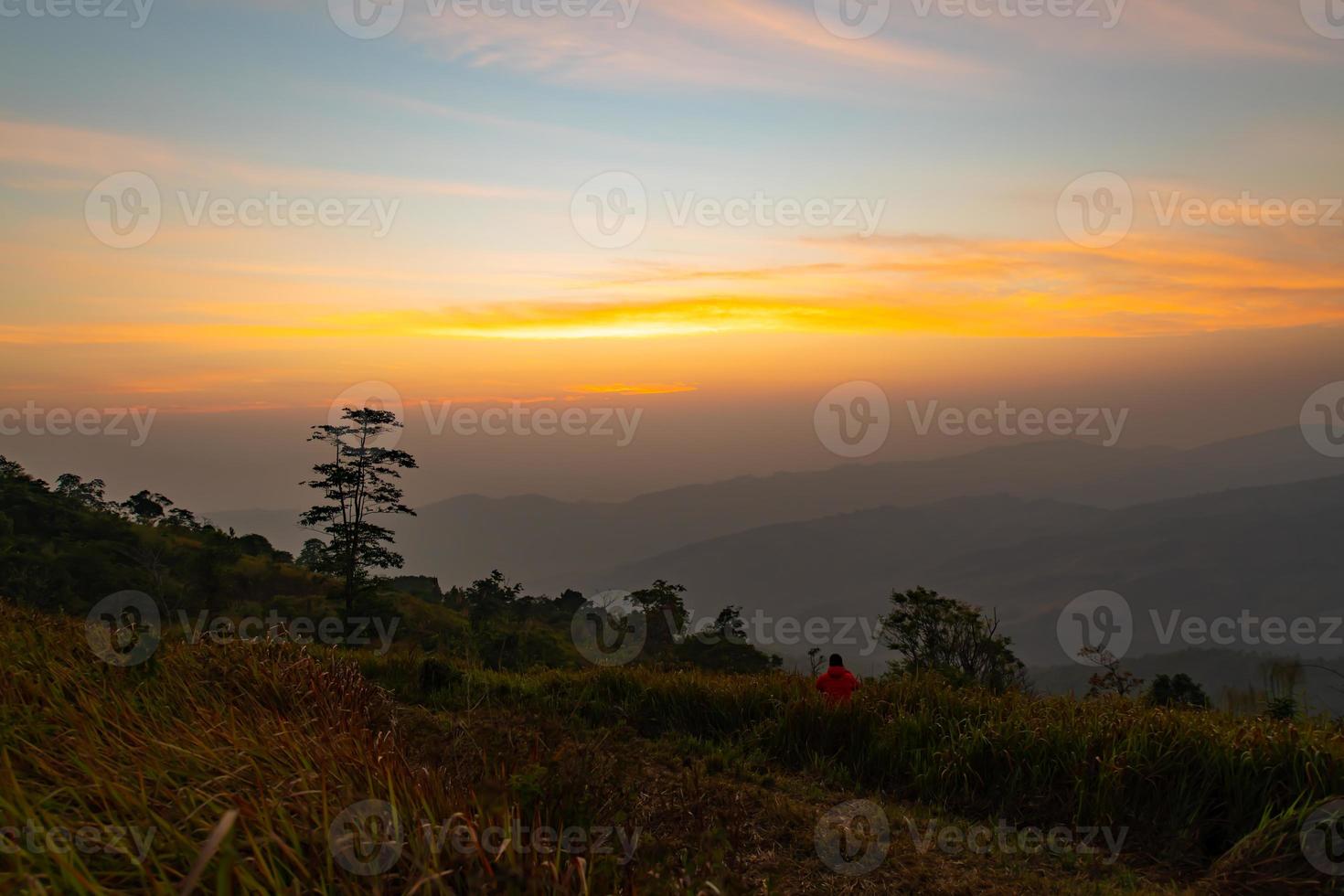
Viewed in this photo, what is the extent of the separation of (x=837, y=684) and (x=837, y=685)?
1 cm

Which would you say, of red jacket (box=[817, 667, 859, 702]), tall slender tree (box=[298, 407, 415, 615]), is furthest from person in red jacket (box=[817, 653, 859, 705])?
tall slender tree (box=[298, 407, 415, 615])

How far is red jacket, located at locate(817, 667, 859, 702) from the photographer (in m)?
8.69

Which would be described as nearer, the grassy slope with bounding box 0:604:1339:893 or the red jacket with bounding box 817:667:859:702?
the grassy slope with bounding box 0:604:1339:893

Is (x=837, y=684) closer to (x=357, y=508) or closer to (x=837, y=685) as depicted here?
(x=837, y=685)

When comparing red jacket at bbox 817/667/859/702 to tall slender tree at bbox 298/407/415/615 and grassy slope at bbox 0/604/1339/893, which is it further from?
tall slender tree at bbox 298/407/415/615

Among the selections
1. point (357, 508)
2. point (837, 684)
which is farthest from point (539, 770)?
point (357, 508)

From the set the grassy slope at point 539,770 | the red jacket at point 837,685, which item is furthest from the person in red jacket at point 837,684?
the grassy slope at point 539,770

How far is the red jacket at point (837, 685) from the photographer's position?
869 centimetres

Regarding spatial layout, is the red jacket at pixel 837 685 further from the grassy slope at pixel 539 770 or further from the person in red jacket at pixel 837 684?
the grassy slope at pixel 539 770

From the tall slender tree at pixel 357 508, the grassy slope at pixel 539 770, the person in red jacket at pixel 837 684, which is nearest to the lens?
the grassy slope at pixel 539 770

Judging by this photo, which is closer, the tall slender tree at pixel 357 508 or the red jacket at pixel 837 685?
the red jacket at pixel 837 685

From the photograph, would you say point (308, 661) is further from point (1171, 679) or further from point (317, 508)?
point (317, 508)

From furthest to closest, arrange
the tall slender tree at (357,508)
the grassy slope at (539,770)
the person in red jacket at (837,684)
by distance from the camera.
Answer: the tall slender tree at (357,508) → the person in red jacket at (837,684) → the grassy slope at (539,770)

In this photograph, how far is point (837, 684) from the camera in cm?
877
